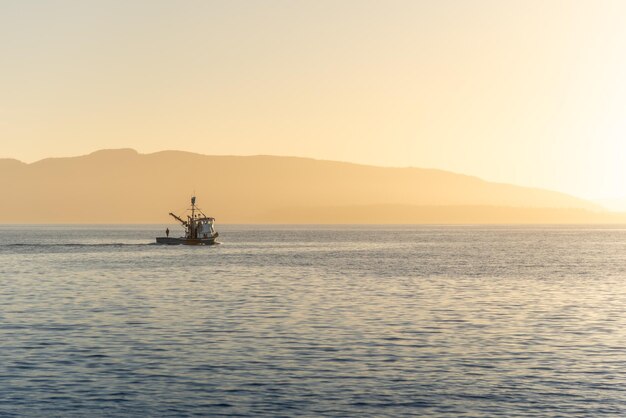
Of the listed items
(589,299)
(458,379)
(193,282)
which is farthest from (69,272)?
(458,379)

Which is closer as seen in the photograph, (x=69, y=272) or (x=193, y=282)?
(x=193, y=282)

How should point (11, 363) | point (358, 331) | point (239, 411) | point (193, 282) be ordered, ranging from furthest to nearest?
1. point (193, 282)
2. point (358, 331)
3. point (11, 363)
4. point (239, 411)

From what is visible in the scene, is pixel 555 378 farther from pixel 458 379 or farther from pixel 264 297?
pixel 264 297

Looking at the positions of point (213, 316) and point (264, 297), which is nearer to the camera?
point (213, 316)

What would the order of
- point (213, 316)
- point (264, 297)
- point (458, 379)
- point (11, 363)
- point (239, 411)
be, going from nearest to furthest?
point (239, 411), point (458, 379), point (11, 363), point (213, 316), point (264, 297)

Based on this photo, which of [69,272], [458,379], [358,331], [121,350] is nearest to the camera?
[458,379]

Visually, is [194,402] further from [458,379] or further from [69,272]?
[69,272]

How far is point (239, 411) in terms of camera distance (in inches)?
1207

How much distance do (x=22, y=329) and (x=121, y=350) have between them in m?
10.8

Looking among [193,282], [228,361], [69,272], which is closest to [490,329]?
[228,361]

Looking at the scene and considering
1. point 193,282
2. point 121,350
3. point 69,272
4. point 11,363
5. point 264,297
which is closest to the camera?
point 11,363

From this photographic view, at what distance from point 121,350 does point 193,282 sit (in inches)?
1867

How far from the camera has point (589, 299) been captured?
7350cm

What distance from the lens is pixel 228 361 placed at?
40.5m
